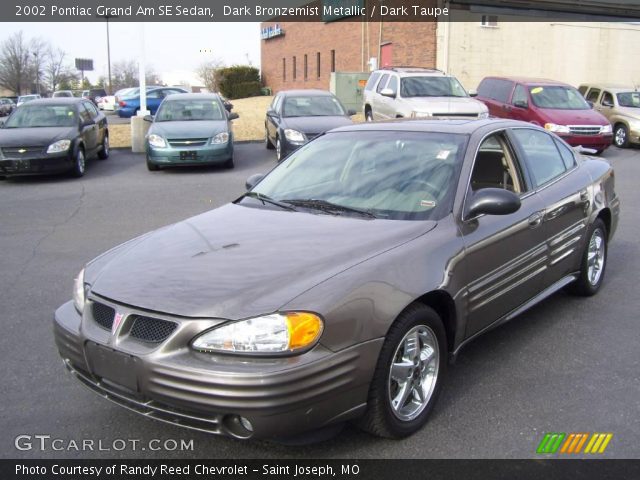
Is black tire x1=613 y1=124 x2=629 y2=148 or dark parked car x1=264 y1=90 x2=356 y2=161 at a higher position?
dark parked car x1=264 y1=90 x2=356 y2=161

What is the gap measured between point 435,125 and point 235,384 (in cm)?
261

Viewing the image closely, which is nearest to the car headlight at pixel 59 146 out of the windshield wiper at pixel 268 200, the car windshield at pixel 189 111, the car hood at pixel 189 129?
the car hood at pixel 189 129

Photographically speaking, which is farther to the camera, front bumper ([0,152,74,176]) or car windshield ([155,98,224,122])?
car windshield ([155,98,224,122])

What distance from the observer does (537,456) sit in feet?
10.5

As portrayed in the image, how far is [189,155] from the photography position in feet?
42.9

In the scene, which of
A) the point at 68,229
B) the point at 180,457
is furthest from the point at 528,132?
the point at 68,229

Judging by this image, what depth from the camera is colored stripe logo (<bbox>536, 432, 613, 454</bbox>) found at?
A: 325 centimetres

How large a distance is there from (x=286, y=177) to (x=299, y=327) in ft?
6.61

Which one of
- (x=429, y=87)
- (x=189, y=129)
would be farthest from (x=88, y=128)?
(x=429, y=87)

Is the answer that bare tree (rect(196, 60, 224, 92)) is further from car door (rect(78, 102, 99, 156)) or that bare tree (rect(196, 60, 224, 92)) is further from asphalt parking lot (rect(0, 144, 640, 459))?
asphalt parking lot (rect(0, 144, 640, 459))

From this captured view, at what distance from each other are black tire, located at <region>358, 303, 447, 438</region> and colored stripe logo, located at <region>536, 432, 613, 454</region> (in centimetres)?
60

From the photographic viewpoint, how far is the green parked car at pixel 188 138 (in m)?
13.1

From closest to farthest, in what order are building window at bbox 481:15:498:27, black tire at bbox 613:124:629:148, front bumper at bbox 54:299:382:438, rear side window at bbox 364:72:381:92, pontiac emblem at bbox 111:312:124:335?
front bumper at bbox 54:299:382:438 → pontiac emblem at bbox 111:312:124:335 → rear side window at bbox 364:72:381:92 → black tire at bbox 613:124:629:148 → building window at bbox 481:15:498:27

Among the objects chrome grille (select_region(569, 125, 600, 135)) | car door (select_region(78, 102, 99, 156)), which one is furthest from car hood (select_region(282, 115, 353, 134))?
chrome grille (select_region(569, 125, 600, 135))
